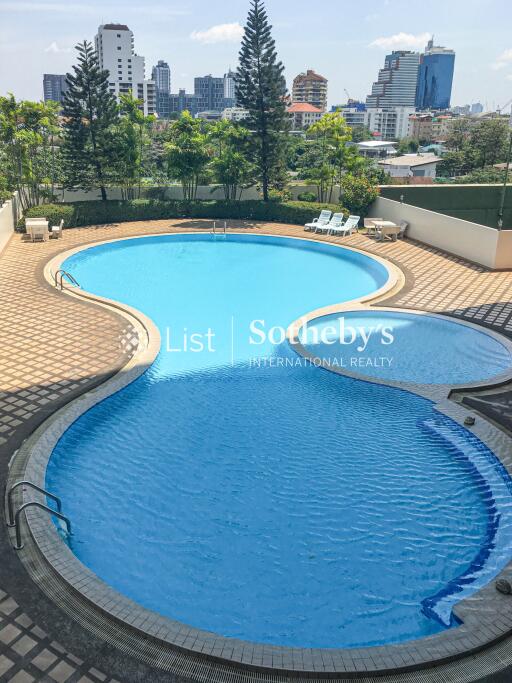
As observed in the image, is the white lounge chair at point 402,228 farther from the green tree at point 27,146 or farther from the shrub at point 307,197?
the green tree at point 27,146

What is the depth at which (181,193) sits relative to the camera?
24828mm

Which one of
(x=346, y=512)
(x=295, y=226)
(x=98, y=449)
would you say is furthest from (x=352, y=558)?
(x=295, y=226)

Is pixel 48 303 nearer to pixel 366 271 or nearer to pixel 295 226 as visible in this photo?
pixel 366 271

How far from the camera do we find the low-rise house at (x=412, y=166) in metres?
45.7

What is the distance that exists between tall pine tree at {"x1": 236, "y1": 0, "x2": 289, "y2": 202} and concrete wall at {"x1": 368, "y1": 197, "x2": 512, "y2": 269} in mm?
5083

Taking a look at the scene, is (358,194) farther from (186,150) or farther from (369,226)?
(186,150)

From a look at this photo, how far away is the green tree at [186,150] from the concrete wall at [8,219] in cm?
611

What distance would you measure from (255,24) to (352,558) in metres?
22.9

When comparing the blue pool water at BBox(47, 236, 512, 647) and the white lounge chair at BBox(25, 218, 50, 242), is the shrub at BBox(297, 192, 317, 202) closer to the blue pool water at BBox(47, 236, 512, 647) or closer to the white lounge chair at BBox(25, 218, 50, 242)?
the white lounge chair at BBox(25, 218, 50, 242)

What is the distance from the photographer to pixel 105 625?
4.69 metres

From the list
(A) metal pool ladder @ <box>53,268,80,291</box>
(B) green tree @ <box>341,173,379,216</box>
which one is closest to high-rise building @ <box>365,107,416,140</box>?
(B) green tree @ <box>341,173,379,216</box>

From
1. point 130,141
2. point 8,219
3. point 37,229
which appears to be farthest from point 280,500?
point 130,141

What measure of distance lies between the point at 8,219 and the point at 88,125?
551cm

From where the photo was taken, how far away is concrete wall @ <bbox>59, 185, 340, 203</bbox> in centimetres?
2314
